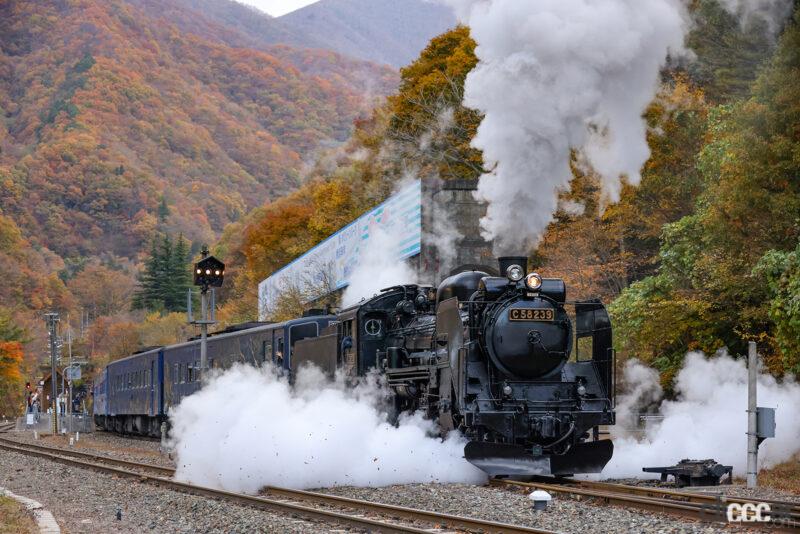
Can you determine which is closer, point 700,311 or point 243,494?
point 243,494

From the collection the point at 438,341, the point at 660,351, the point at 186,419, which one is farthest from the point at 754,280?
the point at 186,419

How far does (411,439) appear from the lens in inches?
656

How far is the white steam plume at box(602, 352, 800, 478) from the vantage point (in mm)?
18266

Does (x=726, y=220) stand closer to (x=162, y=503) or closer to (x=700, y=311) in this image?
(x=700, y=311)

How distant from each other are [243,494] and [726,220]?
12.9m

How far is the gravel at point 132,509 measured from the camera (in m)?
12.4

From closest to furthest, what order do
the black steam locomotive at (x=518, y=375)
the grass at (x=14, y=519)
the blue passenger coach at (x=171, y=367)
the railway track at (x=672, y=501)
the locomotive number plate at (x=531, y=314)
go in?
1. the railway track at (x=672, y=501)
2. the grass at (x=14, y=519)
3. the black steam locomotive at (x=518, y=375)
4. the locomotive number plate at (x=531, y=314)
5. the blue passenger coach at (x=171, y=367)

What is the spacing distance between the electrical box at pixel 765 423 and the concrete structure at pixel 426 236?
14.7 feet

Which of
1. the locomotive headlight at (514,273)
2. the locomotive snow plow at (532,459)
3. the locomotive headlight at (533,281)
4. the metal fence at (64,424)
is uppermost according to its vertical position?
the locomotive headlight at (514,273)

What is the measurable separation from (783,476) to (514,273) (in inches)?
220

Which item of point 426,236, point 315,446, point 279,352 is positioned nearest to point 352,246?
point 426,236

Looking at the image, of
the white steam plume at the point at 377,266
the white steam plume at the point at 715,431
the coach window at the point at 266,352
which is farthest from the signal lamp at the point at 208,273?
the white steam plume at the point at 715,431

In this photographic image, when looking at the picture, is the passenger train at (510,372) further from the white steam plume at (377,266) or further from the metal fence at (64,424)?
the metal fence at (64,424)

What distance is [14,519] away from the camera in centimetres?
1385
